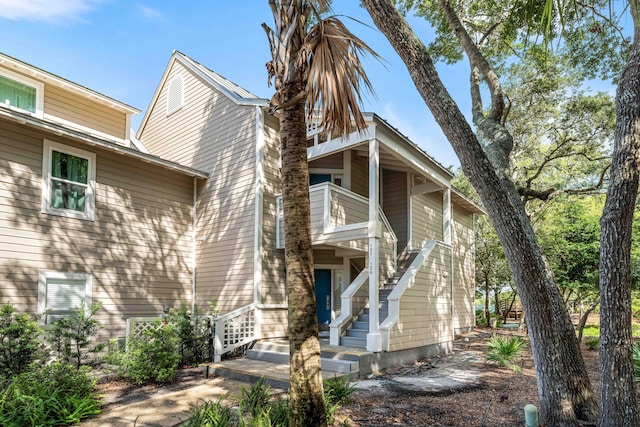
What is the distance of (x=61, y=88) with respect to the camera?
37.1 feet

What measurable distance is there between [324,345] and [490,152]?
5546 millimetres

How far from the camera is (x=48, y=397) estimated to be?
5.62 metres

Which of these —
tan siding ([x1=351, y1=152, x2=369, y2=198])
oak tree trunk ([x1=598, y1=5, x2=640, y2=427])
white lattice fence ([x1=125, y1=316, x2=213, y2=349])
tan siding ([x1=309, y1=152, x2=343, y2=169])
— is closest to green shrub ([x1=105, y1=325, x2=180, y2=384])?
white lattice fence ([x1=125, y1=316, x2=213, y2=349])

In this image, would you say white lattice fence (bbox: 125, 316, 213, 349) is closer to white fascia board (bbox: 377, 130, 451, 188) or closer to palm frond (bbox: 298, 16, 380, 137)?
white fascia board (bbox: 377, 130, 451, 188)

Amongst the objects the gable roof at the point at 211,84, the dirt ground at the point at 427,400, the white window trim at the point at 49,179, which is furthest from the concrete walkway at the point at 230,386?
the gable roof at the point at 211,84

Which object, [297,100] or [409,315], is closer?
[297,100]

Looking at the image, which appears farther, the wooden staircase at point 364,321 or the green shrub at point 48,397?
the wooden staircase at point 364,321

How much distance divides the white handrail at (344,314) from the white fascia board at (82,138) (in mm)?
5263

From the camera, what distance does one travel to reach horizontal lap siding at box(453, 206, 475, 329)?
1752 cm

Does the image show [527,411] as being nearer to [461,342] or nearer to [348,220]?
[348,220]

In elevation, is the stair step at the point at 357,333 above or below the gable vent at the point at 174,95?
below

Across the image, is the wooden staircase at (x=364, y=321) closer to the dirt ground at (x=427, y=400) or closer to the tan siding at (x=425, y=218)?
the dirt ground at (x=427, y=400)

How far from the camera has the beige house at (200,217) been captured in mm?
9062

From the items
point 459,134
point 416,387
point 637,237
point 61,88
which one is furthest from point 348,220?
point 637,237
